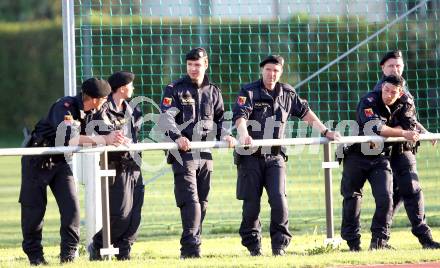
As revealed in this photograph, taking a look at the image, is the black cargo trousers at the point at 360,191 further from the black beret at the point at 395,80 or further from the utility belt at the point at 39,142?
the utility belt at the point at 39,142

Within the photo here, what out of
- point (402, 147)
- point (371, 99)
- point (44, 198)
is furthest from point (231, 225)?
point (44, 198)

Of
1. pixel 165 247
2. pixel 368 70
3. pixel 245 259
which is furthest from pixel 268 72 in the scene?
pixel 368 70

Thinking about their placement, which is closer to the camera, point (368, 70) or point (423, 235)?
point (423, 235)

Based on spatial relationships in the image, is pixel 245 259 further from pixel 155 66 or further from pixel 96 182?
pixel 155 66

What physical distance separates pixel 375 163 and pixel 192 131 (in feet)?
5.56

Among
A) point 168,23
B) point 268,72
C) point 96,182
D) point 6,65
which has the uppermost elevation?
point 6,65

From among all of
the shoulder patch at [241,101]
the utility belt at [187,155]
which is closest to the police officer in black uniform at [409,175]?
the shoulder patch at [241,101]

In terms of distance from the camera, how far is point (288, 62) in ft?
55.7

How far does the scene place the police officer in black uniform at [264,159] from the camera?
10.4m

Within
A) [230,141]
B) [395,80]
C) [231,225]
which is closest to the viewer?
[230,141]

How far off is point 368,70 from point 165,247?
492cm

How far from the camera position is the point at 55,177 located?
9914mm

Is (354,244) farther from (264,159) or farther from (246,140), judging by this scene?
(246,140)

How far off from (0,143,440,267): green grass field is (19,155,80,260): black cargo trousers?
23 cm
